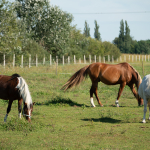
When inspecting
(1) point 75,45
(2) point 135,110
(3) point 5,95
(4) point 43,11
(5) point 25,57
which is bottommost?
(2) point 135,110

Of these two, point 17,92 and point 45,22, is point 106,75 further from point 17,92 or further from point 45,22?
point 45,22

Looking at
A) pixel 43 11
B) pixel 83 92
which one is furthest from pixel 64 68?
pixel 43 11

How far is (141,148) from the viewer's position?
4477 mm

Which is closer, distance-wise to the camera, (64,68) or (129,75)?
(129,75)

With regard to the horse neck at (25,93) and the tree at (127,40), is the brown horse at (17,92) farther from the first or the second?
the tree at (127,40)

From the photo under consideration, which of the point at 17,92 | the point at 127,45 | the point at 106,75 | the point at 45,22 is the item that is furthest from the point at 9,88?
the point at 127,45

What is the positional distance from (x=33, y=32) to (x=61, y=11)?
492cm

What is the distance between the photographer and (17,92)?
6.49m

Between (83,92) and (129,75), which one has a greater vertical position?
(129,75)

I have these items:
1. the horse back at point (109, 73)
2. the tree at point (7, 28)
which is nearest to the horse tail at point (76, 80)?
the horse back at point (109, 73)

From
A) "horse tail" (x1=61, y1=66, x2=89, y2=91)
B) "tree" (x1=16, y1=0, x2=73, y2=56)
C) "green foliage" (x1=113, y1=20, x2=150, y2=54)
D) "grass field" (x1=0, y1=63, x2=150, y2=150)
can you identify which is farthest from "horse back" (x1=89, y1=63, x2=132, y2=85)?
"green foliage" (x1=113, y1=20, x2=150, y2=54)

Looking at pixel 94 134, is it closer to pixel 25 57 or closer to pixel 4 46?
pixel 4 46

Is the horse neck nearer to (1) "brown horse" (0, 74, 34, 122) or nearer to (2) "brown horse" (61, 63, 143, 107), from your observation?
Answer: (1) "brown horse" (0, 74, 34, 122)

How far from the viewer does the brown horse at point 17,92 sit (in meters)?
6.18
